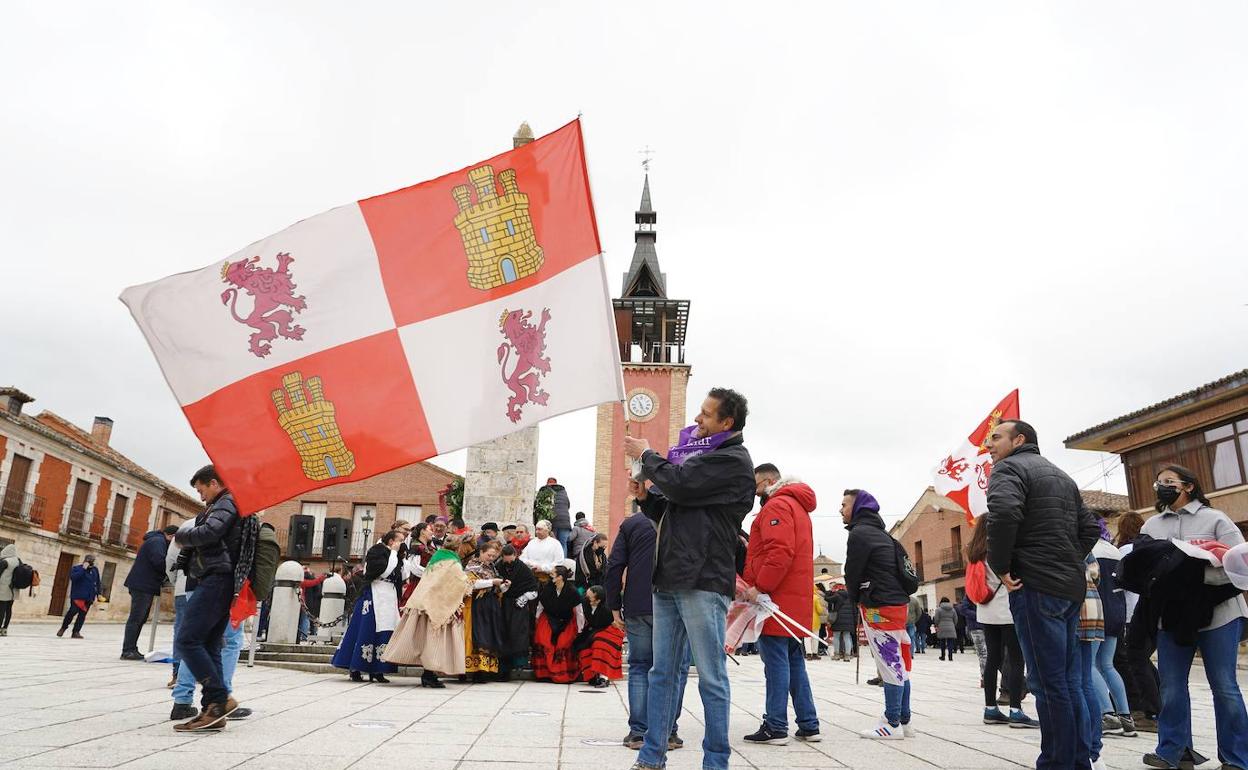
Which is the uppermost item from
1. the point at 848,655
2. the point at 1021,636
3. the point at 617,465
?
the point at 617,465

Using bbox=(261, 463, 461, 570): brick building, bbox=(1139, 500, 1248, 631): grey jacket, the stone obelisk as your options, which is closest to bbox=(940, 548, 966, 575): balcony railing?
bbox=(261, 463, 461, 570): brick building

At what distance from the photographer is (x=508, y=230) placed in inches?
197

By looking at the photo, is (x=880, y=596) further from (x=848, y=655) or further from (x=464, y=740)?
(x=848, y=655)

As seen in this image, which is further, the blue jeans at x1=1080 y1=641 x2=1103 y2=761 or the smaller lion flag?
the smaller lion flag

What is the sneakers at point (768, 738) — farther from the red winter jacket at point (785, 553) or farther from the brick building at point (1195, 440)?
the brick building at point (1195, 440)

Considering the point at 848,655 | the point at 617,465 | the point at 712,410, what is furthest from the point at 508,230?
the point at 617,465

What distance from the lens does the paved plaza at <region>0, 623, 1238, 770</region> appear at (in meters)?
4.23

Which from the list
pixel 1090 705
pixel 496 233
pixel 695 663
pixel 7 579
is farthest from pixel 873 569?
pixel 7 579

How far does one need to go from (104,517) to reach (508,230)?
40.2 m

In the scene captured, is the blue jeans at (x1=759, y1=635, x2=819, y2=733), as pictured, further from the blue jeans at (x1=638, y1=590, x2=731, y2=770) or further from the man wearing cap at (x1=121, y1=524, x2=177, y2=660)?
the man wearing cap at (x1=121, y1=524, x2=177, y2=660)

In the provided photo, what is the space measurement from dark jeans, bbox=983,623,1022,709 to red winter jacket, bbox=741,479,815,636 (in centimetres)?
199

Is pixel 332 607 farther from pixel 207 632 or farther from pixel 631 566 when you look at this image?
pixel 631 566

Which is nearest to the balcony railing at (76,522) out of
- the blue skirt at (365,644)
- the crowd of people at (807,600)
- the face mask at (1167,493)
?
the blue skirt at (365,644)

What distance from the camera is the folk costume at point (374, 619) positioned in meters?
9.09
